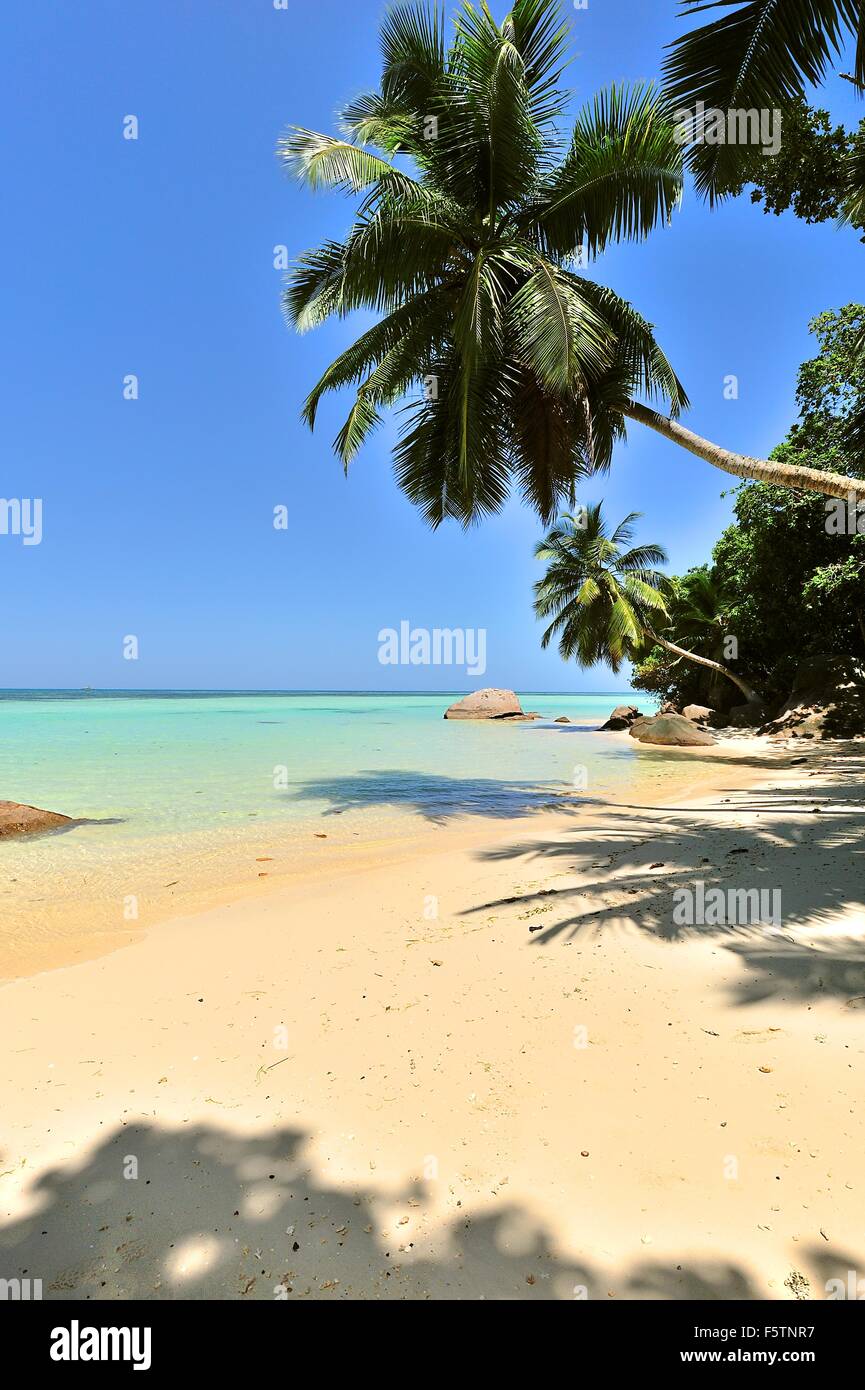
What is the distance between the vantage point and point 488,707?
1687 inches

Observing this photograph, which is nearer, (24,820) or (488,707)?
(24,820)

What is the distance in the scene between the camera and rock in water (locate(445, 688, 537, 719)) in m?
42.7

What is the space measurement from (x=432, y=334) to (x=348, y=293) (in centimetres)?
167

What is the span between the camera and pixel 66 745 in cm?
2028

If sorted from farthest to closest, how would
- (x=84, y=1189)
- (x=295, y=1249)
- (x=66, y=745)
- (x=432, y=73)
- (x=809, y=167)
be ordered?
(x=66, y=745), (x=432, y=73), (x=809, y=167), (x=84, y=1189), (x=295, y=1249)

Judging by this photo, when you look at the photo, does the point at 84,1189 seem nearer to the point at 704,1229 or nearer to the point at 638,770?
the point at 704,1229

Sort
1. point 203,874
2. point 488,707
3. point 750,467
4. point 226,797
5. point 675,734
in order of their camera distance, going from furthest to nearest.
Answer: point 488,707
point 675,734
point 226,797
point 750,467
point 203,874

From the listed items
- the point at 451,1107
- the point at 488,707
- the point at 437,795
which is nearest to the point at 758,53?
the point at 451,1107

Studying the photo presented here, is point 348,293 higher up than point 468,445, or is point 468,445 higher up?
point 348,293

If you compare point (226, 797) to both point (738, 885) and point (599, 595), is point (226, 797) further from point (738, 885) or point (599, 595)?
point (599, 595)

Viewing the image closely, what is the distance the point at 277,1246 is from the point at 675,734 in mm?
21911

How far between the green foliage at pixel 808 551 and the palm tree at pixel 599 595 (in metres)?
3.38

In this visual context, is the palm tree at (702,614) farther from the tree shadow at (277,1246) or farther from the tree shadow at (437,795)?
the tree shadow at (277,1246)

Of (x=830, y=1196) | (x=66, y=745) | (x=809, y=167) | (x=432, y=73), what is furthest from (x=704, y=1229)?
(x=66, y=745)
